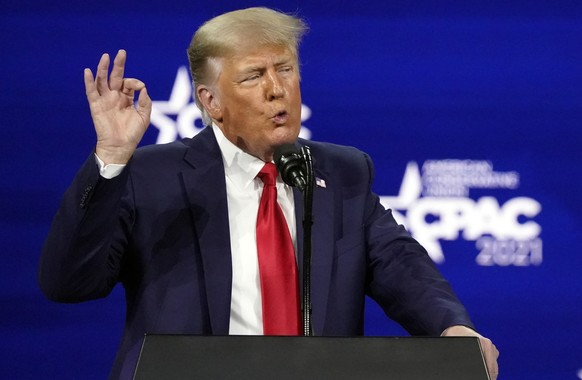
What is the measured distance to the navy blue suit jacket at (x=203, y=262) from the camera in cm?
197

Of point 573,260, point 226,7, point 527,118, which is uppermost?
point 226,7

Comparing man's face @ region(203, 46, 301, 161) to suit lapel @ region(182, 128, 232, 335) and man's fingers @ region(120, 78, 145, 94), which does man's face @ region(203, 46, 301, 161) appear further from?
man's fingers @ region(120, 78, 145, 94)

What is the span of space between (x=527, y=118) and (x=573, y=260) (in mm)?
470

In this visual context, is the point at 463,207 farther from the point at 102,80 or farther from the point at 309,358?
the point at 309,358

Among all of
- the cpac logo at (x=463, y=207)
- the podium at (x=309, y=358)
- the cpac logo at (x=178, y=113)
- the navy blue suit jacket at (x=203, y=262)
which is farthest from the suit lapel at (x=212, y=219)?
the cpac logo at (x=463, y=207)

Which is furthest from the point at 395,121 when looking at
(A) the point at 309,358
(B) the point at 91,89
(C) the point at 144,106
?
(A) the point at 309,358

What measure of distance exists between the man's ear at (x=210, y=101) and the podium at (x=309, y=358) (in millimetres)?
860

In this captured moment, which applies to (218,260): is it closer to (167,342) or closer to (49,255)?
(49,255)

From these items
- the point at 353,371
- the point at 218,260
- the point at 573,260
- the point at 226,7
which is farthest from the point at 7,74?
the point at 353,371

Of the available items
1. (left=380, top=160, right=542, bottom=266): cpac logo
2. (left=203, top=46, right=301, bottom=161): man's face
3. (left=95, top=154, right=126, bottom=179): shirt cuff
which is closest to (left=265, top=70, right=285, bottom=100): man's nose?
(left=203, top=46, right=301, bottom=161): man's face

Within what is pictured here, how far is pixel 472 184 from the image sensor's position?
3.15 meters

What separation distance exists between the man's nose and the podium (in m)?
0.76

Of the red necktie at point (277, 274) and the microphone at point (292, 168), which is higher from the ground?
the microphone at point (292, 168)

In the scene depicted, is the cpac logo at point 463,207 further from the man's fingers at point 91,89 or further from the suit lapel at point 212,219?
the man's fingers at point 91,89
